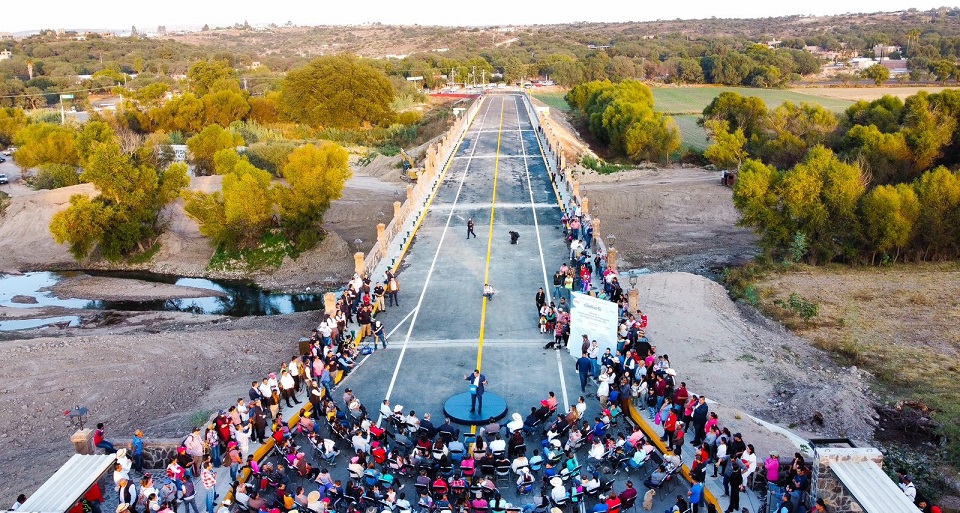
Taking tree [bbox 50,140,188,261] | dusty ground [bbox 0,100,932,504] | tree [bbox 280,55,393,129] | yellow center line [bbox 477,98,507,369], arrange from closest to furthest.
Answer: yellow center line [bbox 477,98,507,369] < dusty ground [bbox 0,100,932,504] < tree [bbox 50,140,188,261] < tree [bbox 280,55,393,129]

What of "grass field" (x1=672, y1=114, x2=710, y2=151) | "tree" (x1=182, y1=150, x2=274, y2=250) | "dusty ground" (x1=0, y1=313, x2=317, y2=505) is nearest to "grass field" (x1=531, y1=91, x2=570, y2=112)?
"grass field" (x1=672, y1=114, x2=710, y2=151)

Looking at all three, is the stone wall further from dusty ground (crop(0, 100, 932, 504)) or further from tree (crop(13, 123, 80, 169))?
tree (crop(13, 123, 80, 169))

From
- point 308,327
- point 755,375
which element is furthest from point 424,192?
point 755,375

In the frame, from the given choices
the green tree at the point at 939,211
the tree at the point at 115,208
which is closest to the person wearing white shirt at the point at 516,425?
the green tree at the point at 939,211

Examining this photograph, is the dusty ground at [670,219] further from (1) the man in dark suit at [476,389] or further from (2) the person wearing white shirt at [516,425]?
(2) the person wearing white shirt at [516,425]

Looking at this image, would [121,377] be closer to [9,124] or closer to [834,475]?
[834,475]
